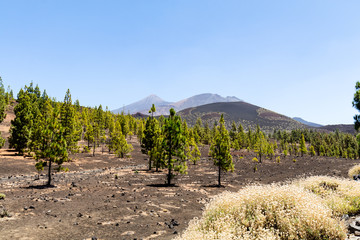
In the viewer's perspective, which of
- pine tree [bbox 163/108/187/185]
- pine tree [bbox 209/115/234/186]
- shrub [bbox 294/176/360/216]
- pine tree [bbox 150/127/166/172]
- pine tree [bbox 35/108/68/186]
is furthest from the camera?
pine tree [bbox 150/127/166/172]

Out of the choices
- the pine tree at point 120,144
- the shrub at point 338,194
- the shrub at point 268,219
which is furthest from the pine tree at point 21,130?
the shrub at point 338,194

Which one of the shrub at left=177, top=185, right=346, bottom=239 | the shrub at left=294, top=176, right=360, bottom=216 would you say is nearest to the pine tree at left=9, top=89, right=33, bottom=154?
the shrub at left=177, top=185, right=346, bottom=239

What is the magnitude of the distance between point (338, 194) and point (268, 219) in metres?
8.06

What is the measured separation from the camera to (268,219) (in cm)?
870

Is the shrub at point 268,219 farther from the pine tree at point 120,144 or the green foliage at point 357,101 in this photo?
the pine tree at point 120,144

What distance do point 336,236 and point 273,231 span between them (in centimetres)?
253

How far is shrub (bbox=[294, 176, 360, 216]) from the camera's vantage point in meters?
11.2

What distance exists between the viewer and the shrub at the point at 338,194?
1123 cm

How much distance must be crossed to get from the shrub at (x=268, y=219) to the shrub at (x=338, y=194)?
2281 millimetres

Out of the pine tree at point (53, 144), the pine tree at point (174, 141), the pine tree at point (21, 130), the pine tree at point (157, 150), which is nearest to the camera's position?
the pine tree at point (53, 144)

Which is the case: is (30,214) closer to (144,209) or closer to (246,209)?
(144,209)

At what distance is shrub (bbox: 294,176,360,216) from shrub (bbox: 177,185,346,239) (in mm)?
2281

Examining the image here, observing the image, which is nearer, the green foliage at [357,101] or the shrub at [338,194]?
the shrub at [338,194]

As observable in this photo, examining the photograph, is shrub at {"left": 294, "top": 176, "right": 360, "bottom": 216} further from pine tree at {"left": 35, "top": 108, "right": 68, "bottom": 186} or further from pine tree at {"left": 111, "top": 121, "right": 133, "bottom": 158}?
pine tree at {"left": 111, "top": 121, "right": 133, "bottom": 158}
